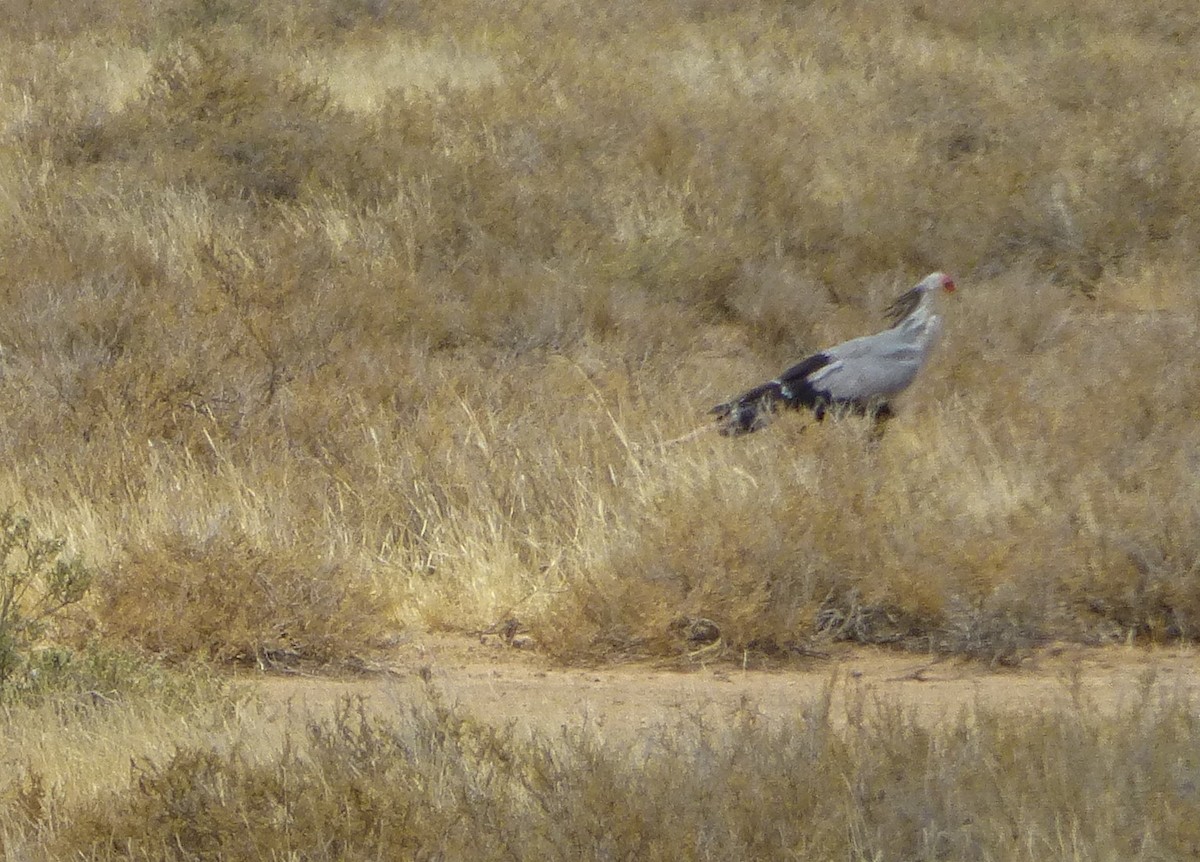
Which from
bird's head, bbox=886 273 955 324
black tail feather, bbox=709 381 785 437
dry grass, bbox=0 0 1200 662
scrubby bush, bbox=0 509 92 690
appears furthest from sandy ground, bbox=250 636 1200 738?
bird's head, bbox=886 273 955 324

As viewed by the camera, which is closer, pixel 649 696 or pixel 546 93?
pixel 649 696

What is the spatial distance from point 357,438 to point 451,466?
586mm

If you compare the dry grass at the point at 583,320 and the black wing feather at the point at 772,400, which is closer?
the dry grass at the point at 583,320

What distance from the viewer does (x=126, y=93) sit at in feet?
39.9

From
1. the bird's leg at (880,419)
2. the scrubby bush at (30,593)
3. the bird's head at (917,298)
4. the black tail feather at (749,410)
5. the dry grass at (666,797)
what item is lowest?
the bird's leg at (880,419)

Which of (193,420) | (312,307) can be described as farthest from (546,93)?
(193,420)

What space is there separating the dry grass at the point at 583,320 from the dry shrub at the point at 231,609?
0.04 ft

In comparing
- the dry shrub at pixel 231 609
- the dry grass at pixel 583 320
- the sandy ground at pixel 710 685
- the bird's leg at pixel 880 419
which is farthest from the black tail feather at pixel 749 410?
the dry shrub at pixel 231 609

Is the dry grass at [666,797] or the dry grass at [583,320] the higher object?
the dry grass at [666,797]

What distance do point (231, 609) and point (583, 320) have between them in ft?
14.0

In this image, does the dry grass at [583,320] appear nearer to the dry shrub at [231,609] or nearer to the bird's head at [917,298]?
the dry shrub at [231,609]

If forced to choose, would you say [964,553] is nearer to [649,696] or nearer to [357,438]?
[649,696]

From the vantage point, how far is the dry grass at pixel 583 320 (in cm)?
527

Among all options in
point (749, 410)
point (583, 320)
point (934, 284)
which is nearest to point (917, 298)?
point (934, 284)
